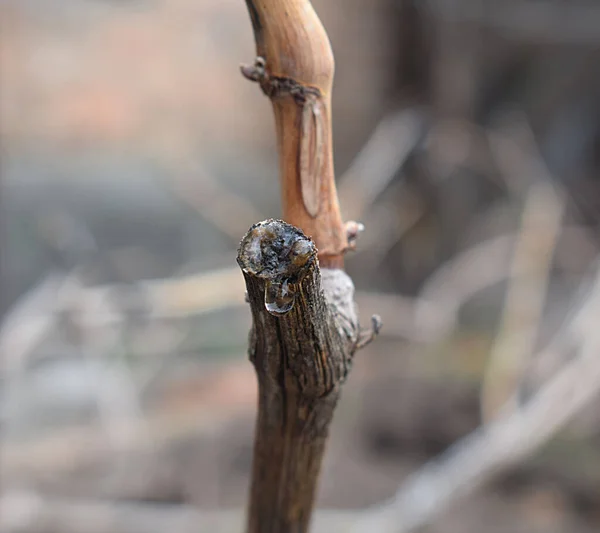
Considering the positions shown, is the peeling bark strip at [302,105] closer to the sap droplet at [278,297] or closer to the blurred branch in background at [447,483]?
the sap droplet at [278,297]

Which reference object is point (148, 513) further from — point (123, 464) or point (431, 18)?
point (431, 18)

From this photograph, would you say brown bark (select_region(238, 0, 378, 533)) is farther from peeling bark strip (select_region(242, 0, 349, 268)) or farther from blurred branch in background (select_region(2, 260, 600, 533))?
blurred branch in background (select_region(2, 260, 600, 533))

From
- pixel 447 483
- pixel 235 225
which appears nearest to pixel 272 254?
pixel 447 483

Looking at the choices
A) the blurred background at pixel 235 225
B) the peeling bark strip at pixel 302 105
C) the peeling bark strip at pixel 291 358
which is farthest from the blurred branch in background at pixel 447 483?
the peeling bark strip at pixel 302 105

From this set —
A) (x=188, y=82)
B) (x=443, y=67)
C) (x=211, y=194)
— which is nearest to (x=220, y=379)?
(x=211, y=194)

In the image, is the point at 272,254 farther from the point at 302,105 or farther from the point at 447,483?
the point at 447,483

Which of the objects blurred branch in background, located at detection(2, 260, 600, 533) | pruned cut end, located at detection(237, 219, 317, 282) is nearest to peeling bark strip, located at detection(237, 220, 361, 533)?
pruned cut end, located at detection(237, 219, 317, 282)
